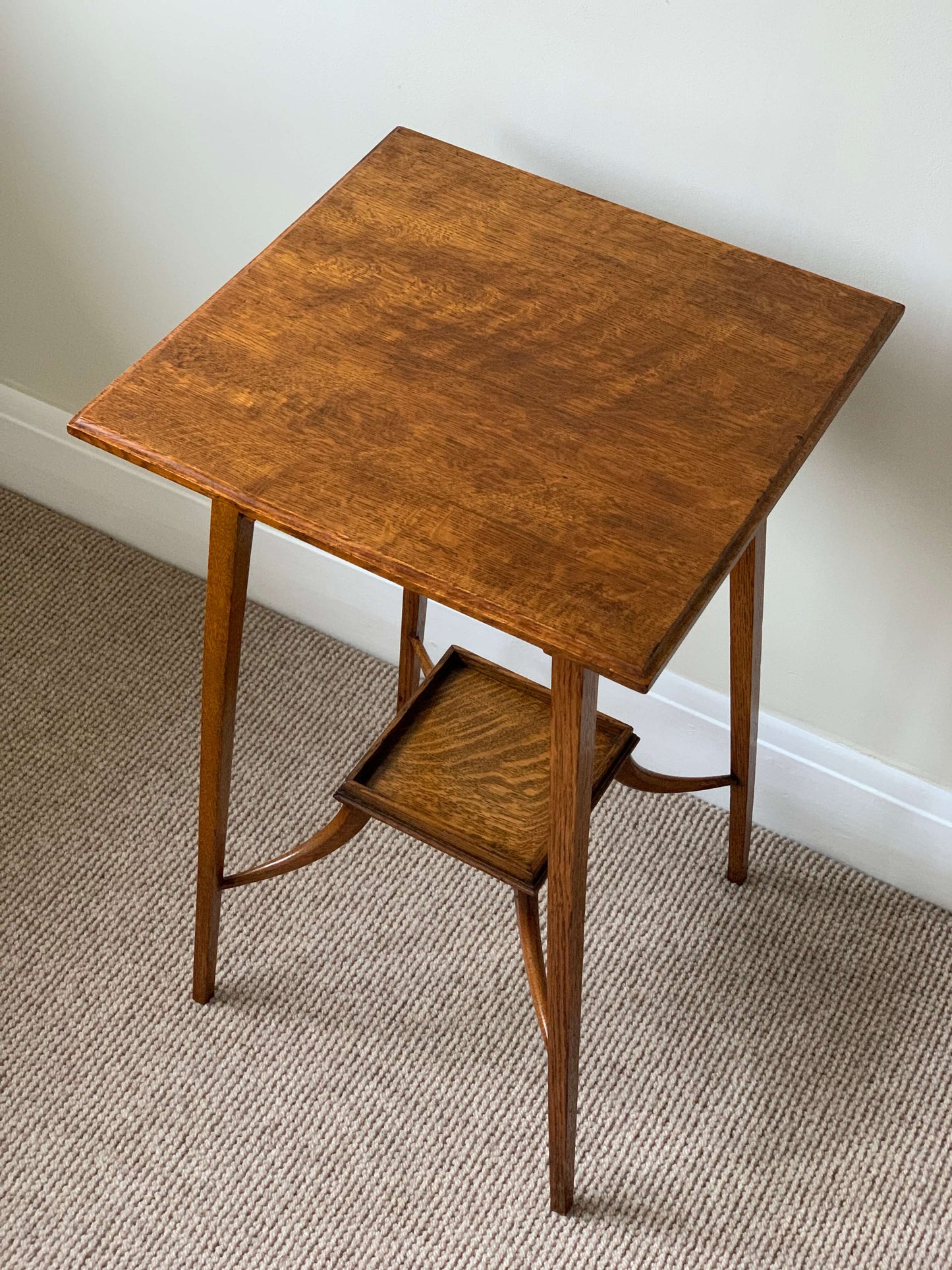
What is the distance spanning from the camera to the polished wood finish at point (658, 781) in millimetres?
1294

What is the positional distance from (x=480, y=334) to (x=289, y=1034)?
788 mm

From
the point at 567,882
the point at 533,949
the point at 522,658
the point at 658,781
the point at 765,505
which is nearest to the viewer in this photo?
the point at 765,505

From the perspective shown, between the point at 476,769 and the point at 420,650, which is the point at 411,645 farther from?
the point at 476,769

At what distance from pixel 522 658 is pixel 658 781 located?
322 millimetres

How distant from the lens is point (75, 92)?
1.48m

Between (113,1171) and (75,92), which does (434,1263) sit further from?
(75,92)

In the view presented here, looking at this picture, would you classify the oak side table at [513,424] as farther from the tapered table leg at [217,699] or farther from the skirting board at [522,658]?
the skirting board at [522,658]

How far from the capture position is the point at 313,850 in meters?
1.27

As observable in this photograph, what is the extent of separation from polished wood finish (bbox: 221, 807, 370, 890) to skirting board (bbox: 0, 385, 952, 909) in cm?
42

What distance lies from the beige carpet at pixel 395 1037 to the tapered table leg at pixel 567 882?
0.15m

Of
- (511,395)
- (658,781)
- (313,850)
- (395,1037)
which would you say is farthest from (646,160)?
(395,1037)

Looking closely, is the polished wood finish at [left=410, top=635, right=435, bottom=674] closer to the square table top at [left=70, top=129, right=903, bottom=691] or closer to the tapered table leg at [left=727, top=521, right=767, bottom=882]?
the tapered table leg at [left=727, top=521, right=767, bottom=882]

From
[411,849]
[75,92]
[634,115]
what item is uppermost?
[634,115]

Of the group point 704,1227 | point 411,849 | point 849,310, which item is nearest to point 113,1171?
point 411,849
